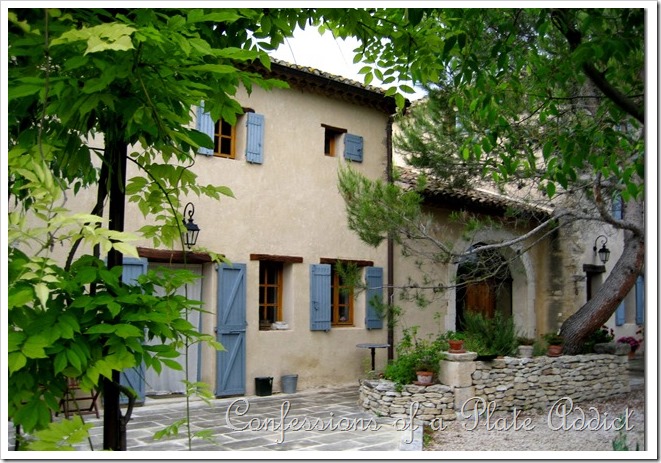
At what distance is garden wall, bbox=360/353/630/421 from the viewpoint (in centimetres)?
738

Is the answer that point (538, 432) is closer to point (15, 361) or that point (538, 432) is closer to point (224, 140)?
point (224, 140)

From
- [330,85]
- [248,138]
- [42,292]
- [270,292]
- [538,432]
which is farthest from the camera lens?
[330,85]

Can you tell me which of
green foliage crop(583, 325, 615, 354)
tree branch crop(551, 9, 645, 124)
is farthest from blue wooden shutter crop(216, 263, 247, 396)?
tree branch crop(551, 9, 645, 124)

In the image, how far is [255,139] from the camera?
345 inches

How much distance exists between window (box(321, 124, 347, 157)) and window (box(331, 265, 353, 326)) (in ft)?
5.61

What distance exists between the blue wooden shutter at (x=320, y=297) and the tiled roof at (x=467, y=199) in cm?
168

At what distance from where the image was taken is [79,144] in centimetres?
223

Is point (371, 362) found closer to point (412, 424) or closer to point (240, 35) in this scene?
point (412, 424)

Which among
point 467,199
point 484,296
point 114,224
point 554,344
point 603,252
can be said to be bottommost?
point 554,344

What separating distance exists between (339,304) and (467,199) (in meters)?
2.52

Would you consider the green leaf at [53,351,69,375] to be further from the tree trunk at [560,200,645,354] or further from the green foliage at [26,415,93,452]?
the tree trunk at [560,200,645,354]

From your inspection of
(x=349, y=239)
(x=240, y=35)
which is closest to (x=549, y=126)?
(x=349, y=239)

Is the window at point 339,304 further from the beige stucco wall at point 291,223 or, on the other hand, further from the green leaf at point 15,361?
the green leaf at point 15,361

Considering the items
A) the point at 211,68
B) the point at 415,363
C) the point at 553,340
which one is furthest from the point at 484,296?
the point at 211,68
